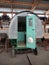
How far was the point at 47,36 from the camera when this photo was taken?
645cm

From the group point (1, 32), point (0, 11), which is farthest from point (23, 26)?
point (0, 11)

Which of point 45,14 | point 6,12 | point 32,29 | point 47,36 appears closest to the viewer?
point 32,29

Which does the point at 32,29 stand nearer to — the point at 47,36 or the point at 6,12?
the point at 47,36

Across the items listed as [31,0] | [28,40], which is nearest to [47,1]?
[31,0]

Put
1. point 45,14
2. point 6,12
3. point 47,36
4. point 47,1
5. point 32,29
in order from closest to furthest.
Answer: point 32,29 < point 47,36 < point 47,1 < point 6,12 < point 45,14

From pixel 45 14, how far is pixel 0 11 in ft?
10.6

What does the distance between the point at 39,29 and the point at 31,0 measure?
2.55m

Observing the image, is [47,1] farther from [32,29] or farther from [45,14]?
[32,29]

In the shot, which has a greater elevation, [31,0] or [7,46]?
[31,0]

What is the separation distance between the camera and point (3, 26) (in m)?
7.00

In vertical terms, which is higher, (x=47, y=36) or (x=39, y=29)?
(x=39, y=29)

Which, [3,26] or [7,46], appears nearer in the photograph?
[7,46]

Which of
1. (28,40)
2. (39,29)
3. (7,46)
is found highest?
(39,29)

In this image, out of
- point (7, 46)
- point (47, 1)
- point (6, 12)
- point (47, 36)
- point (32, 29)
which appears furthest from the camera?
point (6, 12)
